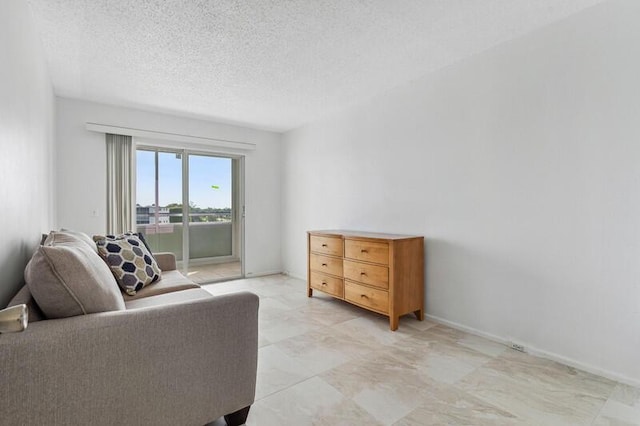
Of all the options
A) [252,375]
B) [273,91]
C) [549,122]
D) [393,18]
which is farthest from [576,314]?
[273,91]

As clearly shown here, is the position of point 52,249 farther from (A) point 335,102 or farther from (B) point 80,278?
(A) point 335,102

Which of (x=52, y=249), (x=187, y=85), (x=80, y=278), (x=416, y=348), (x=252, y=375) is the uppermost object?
(x=187, y=85)

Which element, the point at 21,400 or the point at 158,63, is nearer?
the point at 21,400

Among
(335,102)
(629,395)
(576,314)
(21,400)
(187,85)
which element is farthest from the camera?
(335,102)

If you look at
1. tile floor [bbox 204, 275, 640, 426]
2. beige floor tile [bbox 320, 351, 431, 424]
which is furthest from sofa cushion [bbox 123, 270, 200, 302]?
beige floor tile [bbox 320, 351, 431, 424]

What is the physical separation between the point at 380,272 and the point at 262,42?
2.19 metres

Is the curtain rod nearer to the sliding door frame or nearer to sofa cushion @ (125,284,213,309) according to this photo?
the sliding door frame

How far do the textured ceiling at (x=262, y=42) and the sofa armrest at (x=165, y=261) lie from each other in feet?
5.69

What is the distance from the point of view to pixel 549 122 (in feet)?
7.34

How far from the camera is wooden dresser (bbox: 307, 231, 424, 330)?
280 cm

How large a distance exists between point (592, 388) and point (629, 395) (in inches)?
6.7

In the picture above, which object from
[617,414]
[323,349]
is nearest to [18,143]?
[323,349]

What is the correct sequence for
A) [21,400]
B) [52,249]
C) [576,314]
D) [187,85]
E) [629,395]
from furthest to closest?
1. [187,85]
2. [576,314]
3. [629,395]
4. [52,249]
5. [21,400]

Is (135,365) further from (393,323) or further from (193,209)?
(193,209)
